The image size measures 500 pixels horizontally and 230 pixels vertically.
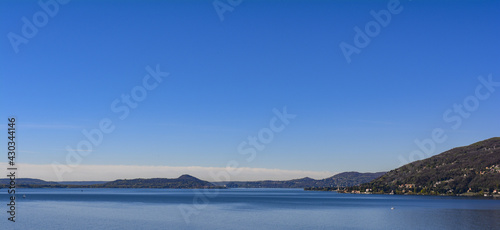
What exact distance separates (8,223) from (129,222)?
22701 mm

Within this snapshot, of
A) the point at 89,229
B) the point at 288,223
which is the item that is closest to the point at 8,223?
the point at 89,229

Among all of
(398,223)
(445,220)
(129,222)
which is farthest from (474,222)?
(129,222)

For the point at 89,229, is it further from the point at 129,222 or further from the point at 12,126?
the point at 12,126

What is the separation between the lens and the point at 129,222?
9238 centimetres

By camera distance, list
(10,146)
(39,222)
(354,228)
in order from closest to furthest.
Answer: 1. (10,146)
2. (354,228)
3. (39,222)

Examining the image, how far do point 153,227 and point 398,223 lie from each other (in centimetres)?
5029

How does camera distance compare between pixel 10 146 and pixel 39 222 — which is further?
pixel 39 222

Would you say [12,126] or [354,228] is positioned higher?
[12,126]

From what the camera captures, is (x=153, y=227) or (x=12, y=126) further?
(x=153, y=227)

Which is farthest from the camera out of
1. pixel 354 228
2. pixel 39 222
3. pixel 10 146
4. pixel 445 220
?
pixel 445 220

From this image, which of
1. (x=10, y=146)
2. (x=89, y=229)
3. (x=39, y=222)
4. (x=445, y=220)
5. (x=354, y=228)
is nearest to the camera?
(x=10, y=146)

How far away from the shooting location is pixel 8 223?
87.4m

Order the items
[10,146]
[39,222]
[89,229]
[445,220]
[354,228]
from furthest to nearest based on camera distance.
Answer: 1. [445,220]
2. [39,222]
3. [354,228]
4. [89,229]
5. [10,146]

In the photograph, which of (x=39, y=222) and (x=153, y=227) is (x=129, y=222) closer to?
(x=153, y=227)
